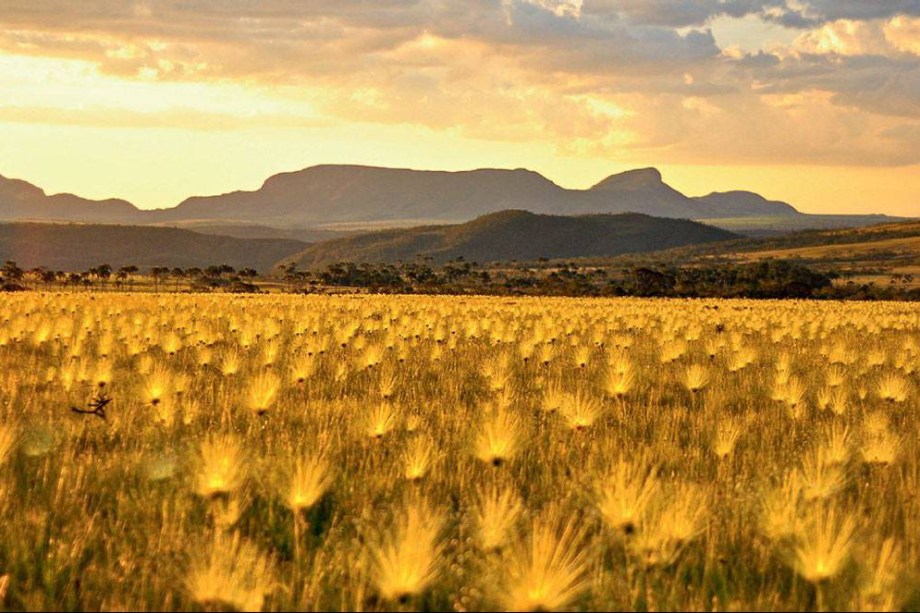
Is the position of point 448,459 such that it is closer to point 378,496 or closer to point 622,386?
point 378,496

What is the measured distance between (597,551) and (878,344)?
1872 cm

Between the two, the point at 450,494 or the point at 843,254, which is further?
the point at 843,254

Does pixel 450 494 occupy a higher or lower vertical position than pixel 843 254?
lower

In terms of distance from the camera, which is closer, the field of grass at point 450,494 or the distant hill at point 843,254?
the field of grass at point 450,494

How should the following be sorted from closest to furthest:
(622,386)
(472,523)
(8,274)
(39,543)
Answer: (39,543) < (472,523) < (622,386) < (8,274)

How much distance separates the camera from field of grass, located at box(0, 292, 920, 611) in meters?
4.57

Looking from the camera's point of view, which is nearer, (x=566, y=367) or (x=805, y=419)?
(x=805, y=419)

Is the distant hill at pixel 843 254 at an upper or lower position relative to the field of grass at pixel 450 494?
upper

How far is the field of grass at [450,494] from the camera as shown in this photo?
4.57m

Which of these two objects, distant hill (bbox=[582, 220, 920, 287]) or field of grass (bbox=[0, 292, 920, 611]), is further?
distant hill (bbox=[582, 220, 920, 287])

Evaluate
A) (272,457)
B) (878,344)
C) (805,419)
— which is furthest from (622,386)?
(878,344)

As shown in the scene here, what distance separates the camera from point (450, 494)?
21.4 ft

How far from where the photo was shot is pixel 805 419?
32.9ft

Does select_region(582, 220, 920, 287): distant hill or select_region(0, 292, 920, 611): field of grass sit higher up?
select_region(582, 220, 920, 287): distant hill
